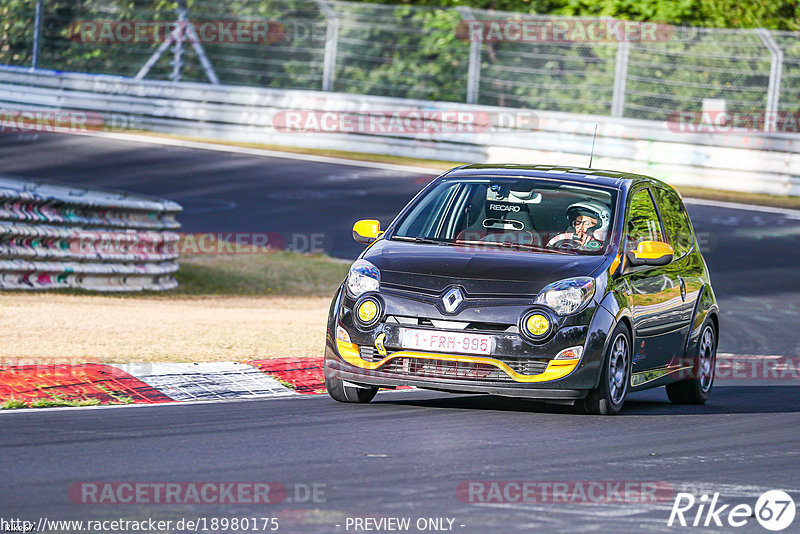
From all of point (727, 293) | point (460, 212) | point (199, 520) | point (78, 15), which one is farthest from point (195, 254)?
point (78, 15)

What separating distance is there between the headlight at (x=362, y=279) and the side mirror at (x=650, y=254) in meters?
1.67

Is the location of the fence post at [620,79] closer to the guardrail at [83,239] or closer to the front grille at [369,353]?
the guardrail at [83,239]

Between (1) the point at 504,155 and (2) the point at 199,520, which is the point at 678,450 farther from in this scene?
(1) the point at 504,155

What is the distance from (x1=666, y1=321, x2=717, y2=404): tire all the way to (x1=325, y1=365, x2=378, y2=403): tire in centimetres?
235

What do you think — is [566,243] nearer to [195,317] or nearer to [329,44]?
[195,317]

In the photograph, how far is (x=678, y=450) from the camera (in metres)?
7.62

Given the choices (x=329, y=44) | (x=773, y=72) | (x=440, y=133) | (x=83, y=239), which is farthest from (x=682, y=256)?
(x=329, y=44)

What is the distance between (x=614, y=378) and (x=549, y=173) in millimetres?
1628

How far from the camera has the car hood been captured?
26.9ft

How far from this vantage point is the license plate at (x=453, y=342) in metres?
8.08

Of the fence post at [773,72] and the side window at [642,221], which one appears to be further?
the fence post at [773,72]

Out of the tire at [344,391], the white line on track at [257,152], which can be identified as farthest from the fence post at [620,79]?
the tire at [344,391]

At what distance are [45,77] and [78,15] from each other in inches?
115

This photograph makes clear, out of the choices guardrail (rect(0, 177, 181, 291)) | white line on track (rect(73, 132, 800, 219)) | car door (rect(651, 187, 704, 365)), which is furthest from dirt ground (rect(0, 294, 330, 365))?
white line on track (rect(73, 132, 800, 219))
